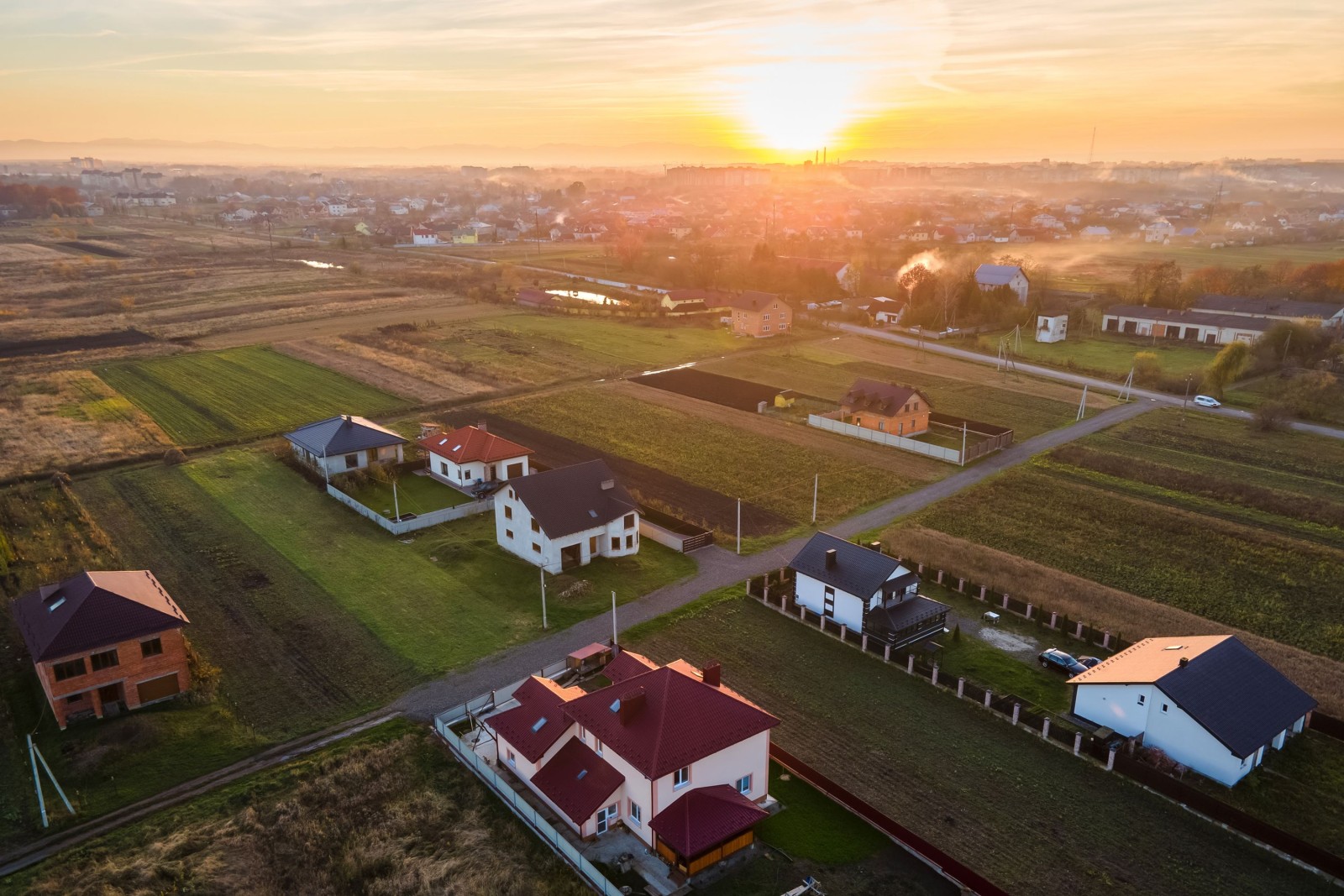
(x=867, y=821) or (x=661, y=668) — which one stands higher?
(x=661, y=668)

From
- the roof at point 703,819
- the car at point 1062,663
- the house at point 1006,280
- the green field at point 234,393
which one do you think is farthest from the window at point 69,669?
the house at point 1006,280

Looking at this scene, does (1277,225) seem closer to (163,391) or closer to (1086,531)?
(1086,531)

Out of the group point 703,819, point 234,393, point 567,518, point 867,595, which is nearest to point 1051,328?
point 867,595

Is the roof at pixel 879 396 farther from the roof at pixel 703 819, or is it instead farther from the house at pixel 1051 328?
the roof at pixel 703 819

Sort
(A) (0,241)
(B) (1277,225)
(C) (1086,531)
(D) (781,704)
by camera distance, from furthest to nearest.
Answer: (B) (1277,225) < (A) (0,241) < (C) (1086,531) < (D) (781,704)

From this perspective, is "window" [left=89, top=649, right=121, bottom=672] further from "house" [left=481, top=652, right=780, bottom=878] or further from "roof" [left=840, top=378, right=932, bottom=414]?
"roof" [left=840, top=378, right=932, bottom=414]

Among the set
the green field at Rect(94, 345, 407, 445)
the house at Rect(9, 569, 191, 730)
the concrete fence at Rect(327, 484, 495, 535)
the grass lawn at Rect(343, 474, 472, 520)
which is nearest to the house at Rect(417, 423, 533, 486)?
the grass lawn at Rect(343, 474, 472, 520)

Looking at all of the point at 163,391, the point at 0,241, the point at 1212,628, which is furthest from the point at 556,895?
the point at 0,241
